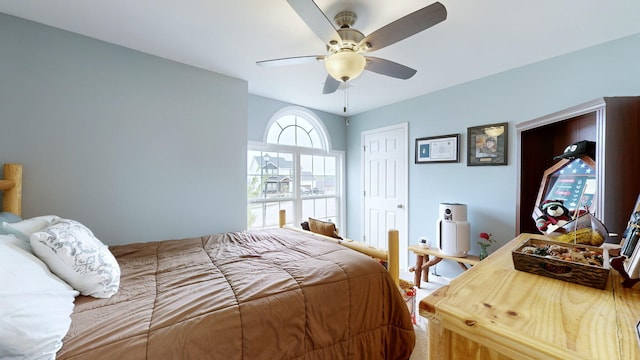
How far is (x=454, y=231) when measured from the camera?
257 centimetres

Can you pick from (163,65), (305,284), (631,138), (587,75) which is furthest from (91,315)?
(587,75)

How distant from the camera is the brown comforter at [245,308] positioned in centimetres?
92

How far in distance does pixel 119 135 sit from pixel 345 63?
6.51 feet

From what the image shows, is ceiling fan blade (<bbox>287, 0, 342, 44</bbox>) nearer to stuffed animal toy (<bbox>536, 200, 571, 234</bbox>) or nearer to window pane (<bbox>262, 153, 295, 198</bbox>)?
stuffed animal toy (<bbox>536, 200, 571, 234</bbox>)

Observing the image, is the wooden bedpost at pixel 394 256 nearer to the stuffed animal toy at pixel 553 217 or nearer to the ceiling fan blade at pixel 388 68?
the stuffed animal toy at pixel 553 217

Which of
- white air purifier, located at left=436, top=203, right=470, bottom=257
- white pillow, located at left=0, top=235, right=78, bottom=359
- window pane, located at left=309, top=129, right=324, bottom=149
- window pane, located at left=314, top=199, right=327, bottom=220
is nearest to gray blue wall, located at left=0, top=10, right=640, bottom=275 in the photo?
white air purifier, located at left=436, top=203, right=470, bottom=257

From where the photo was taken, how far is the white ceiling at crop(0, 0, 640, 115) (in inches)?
60.5

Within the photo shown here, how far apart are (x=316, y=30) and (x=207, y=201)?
1.98 m

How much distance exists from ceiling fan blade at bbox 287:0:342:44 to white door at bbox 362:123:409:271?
2.23m

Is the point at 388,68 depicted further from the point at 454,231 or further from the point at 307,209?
the point at 307,209

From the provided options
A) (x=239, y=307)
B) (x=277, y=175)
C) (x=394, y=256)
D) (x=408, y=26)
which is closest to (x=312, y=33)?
(x=408, y=26)

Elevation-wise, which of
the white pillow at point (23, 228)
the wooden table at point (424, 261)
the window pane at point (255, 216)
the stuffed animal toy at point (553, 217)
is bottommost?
the wooden table at point (424, 261)

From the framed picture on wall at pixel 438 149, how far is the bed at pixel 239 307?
1820 millimetres

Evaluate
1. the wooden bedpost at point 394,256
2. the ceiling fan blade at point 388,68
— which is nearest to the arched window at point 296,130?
the ceiling fan blade at point 388,68
